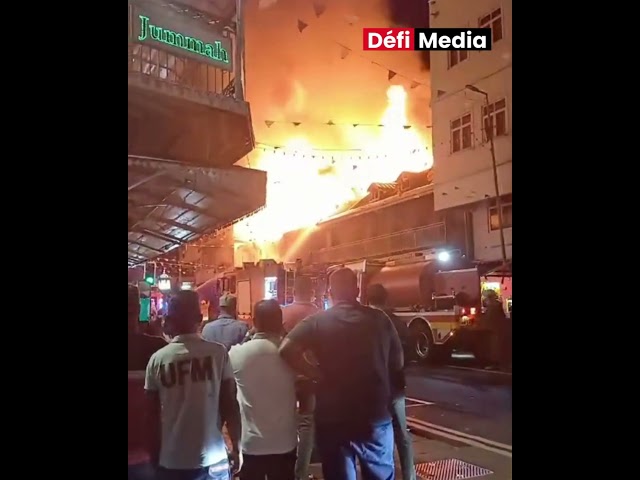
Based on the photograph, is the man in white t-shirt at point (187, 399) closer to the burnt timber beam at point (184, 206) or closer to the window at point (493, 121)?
the burnt timber beam at point (184, 206)

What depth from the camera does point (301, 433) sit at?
8.18ft

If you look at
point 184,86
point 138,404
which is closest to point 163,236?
point 184,86

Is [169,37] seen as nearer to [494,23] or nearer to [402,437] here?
[494,23]

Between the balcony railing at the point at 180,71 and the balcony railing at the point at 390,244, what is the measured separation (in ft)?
2.63

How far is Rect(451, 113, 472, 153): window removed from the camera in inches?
108

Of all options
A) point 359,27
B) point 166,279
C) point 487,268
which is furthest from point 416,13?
point 166,279

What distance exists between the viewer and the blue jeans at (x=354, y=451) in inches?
94.0

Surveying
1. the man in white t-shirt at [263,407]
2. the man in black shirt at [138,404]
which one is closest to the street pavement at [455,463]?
the man in white t-shirt at [263,407]

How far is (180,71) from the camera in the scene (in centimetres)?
252

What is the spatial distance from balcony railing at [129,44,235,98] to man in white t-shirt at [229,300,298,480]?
1.03 metres

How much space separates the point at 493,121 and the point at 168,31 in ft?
4.64
